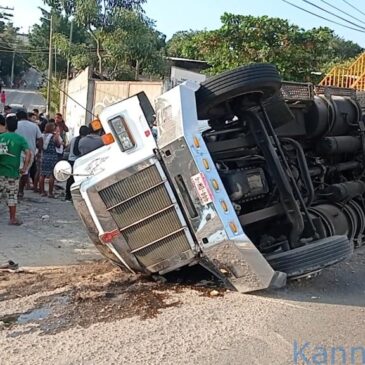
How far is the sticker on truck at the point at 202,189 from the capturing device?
15.3 feet

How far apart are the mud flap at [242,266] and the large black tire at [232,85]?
1226mm

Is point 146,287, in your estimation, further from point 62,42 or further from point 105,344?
point 62,42

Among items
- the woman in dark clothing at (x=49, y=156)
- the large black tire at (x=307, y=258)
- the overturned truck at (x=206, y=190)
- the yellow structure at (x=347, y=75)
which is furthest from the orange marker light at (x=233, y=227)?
the yellow structure at (x=347, y=75)

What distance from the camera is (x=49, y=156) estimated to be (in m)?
11.8

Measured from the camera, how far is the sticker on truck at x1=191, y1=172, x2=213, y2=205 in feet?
15.3

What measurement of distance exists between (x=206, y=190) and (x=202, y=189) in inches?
1.3

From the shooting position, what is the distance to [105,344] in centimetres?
401

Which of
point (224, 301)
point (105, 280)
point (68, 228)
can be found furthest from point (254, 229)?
point (68, 228)

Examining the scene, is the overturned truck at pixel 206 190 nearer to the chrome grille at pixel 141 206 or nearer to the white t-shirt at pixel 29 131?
the chrome grille at pixel 141 206

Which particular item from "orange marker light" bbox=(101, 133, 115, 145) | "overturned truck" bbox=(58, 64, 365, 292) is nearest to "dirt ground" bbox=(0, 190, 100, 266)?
"overturned truck" bbox=(58, 64, 365, 292)

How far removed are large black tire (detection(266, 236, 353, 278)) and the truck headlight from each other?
147cm

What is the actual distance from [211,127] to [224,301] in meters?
1.55

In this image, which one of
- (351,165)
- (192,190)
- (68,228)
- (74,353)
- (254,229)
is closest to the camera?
(74,353)

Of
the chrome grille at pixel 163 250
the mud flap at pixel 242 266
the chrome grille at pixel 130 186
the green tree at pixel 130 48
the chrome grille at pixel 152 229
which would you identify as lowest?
the mud flap at pixel 242 266
